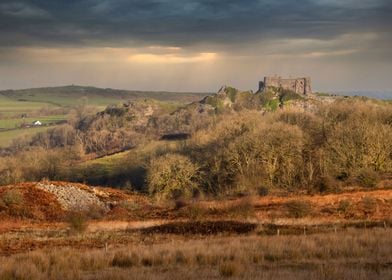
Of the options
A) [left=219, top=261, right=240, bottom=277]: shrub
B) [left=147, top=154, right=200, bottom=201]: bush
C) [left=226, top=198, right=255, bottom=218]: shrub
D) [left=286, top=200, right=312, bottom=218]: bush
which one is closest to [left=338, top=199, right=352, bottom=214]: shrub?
[left=286, top=200, right=312, bottom=218]: bush

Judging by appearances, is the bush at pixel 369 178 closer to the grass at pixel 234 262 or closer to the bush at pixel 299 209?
the bush at pixel 299 209

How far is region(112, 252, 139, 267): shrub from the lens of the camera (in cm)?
1969

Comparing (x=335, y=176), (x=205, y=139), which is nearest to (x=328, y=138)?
(x=335, y=176)

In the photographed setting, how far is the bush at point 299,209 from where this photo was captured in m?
43.0

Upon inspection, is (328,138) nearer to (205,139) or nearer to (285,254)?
(205,139)

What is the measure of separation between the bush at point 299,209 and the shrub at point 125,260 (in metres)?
24.9

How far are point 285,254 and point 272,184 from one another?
48.9 meters

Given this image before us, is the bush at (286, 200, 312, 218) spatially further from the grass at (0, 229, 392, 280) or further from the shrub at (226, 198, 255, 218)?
the grass at (0, 229, 392, 280)

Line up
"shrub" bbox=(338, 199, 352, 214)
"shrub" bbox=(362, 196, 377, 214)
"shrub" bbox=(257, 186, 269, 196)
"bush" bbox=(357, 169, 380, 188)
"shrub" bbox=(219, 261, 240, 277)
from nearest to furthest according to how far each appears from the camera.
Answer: "shrub" bbox=(219, 261, 240, 277)
"shrub" bbox=(362, 196, 377, 214)
"shrub" bbox=(338, 199, 352, 214)
"bush" bbox=(357, 169, 380, 188)
"shrub" bbox=(257, 186, 269, 196)

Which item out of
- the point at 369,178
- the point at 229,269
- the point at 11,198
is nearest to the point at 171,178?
the point at 11,198

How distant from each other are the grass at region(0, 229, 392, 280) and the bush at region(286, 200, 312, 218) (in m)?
18.3

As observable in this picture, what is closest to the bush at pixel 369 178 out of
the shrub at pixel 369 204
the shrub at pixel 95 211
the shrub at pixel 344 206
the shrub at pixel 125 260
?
the shrub at pixel 369 204

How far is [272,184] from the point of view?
68.8 metres

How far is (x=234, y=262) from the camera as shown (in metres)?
17.4
